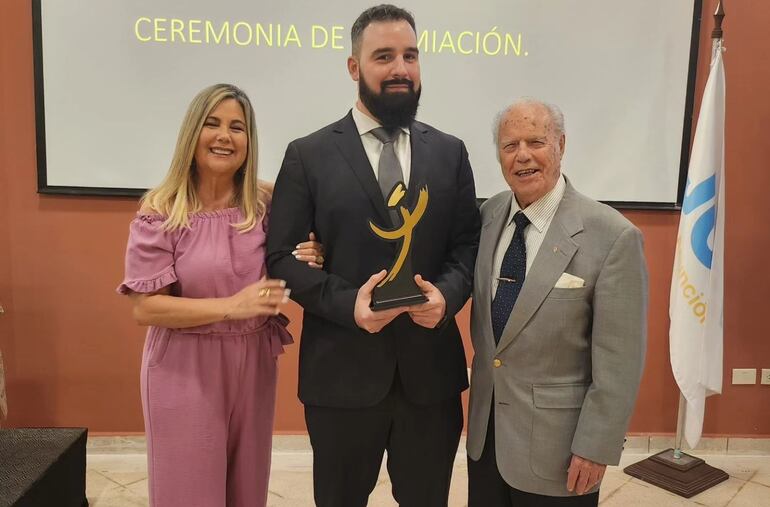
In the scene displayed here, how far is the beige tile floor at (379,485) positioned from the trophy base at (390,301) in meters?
1.62

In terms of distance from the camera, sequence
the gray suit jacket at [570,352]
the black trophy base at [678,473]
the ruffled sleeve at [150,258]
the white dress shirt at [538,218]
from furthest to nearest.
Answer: the black trophy base at [678,473]
the ruffled sleeve at [150,258]
the white dress shirt at [538,218]
the gray suit jacket at [570,352]

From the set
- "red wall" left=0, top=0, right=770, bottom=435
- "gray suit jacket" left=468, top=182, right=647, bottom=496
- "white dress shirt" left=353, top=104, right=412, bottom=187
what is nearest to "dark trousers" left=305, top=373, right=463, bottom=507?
"gray suit jacket" left=468, top=182, right=647, bottom=496

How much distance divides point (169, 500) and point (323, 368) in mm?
574

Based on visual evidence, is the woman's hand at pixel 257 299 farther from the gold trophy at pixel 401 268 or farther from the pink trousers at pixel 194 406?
the gold trophy at pixel 401 268

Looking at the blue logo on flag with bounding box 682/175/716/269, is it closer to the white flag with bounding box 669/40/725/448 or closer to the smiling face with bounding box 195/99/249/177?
the white flag with bounding box 669/40/725/448

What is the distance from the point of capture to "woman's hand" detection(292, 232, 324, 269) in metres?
1.61

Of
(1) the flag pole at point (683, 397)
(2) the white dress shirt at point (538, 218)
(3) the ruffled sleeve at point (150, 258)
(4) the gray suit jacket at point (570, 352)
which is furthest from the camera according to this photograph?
(1) the flag pole at point (683, 397)

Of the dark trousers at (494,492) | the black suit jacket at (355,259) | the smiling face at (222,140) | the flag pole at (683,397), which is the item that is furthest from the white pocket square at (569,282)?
the flag pole at (683,397)

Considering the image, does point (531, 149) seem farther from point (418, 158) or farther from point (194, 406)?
point (194, 406)

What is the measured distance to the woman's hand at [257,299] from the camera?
5.36ft

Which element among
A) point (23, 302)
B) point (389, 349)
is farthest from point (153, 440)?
point (23, 302)

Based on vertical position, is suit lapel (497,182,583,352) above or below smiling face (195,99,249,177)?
below

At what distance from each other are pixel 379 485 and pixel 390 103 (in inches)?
77.7

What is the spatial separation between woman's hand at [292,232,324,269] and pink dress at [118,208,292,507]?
0.17 meters
